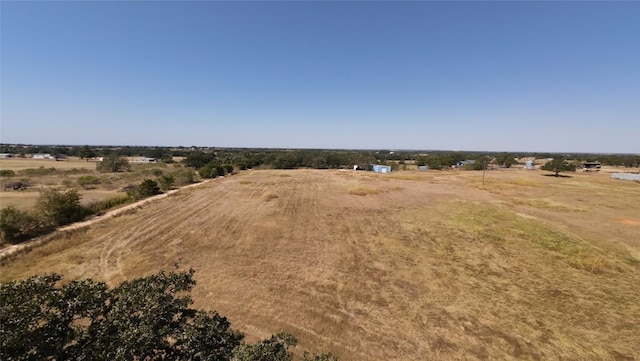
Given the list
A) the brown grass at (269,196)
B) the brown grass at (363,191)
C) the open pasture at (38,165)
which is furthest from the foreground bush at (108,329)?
the open pasture at (38,165)

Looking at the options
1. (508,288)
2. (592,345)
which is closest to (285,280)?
(508,288)

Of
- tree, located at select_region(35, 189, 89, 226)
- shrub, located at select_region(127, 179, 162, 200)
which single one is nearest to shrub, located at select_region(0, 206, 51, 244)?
tree, located at select_region(35, 189, 89, 226)

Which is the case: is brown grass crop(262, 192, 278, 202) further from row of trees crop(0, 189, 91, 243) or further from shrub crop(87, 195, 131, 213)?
row of trees crop(0, 189, 91, 243)

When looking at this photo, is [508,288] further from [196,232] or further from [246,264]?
[196,232]

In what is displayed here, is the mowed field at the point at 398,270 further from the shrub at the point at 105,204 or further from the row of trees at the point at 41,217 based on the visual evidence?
the shrub at the point at 105,204

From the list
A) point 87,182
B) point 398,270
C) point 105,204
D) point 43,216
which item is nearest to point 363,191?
point 398,270
